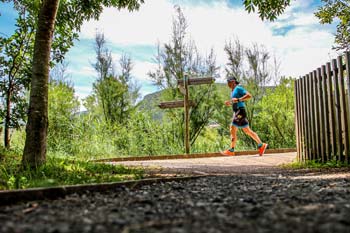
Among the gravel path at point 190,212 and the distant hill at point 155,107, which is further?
the distant hill at point 155,107

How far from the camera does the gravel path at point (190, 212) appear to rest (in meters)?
1.62

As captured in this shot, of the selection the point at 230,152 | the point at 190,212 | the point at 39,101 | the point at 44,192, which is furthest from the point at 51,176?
the point at 230,152

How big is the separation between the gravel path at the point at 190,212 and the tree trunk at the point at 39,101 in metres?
1.81

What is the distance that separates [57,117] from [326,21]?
9.84 metres

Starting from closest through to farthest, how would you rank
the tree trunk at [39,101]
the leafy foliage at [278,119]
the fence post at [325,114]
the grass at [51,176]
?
the grass at [51,176] → the tree trunk at [39,101] → the fence post at [325,114] → the leafy foliage at [278,119]

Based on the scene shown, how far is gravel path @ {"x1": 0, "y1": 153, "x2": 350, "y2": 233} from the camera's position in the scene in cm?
162

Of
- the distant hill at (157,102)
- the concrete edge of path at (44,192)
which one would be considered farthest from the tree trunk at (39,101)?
the distant hill at (157,102)

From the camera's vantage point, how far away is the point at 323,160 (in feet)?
18.6

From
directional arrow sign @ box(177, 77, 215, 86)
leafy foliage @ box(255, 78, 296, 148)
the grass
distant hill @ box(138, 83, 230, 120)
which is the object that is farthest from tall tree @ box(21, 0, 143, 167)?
leafy foliage @ box(255, 78, 296, 148)

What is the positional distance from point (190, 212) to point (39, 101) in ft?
9.80

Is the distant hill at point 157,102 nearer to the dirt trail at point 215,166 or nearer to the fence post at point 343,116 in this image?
the dirt trail at point 215,166

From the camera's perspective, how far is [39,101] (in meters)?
4.17

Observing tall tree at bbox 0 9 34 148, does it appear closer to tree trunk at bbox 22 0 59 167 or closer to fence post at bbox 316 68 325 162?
tree trunk at bbox 22 0 59 167

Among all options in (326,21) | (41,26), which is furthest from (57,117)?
(326,21)
